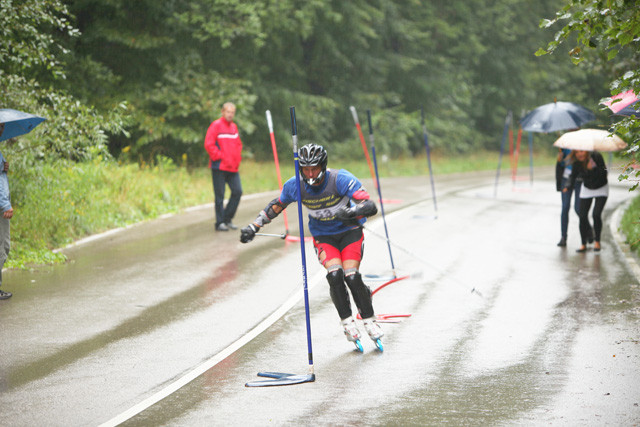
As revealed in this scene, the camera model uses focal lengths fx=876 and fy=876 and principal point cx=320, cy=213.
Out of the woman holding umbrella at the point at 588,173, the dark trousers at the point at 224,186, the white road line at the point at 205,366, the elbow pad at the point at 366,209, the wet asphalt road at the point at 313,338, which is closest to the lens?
the white road line at the point at 205,366

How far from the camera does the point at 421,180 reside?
93.5 ft

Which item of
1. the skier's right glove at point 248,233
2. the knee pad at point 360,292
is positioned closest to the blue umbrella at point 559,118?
the knee pad at point 360,292

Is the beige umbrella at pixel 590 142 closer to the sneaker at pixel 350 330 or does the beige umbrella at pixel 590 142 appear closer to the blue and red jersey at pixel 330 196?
the blue and red jersey at pixel 330 196

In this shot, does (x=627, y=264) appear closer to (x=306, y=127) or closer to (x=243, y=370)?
(x=243, y=370)

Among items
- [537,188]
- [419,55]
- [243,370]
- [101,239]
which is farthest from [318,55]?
[243,370]

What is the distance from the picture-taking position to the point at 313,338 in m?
8.45

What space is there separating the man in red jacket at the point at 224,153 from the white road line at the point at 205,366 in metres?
5.05

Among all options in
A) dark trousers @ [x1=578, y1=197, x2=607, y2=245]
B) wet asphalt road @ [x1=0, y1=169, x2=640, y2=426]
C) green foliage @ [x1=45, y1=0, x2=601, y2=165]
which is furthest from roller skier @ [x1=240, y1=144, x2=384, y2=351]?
green foliage @ [x1=45, y1=0, x2=601, y2=165]

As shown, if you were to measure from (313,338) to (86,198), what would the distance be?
335 inches

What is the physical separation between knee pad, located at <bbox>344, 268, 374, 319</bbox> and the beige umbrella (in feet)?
18.7

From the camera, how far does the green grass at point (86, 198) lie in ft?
43.1

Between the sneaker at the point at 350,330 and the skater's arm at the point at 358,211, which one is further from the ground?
the skater's arm at the point at 358,211

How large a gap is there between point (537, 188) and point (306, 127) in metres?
10.7

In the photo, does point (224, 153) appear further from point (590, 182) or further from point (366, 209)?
point (366, 209)
